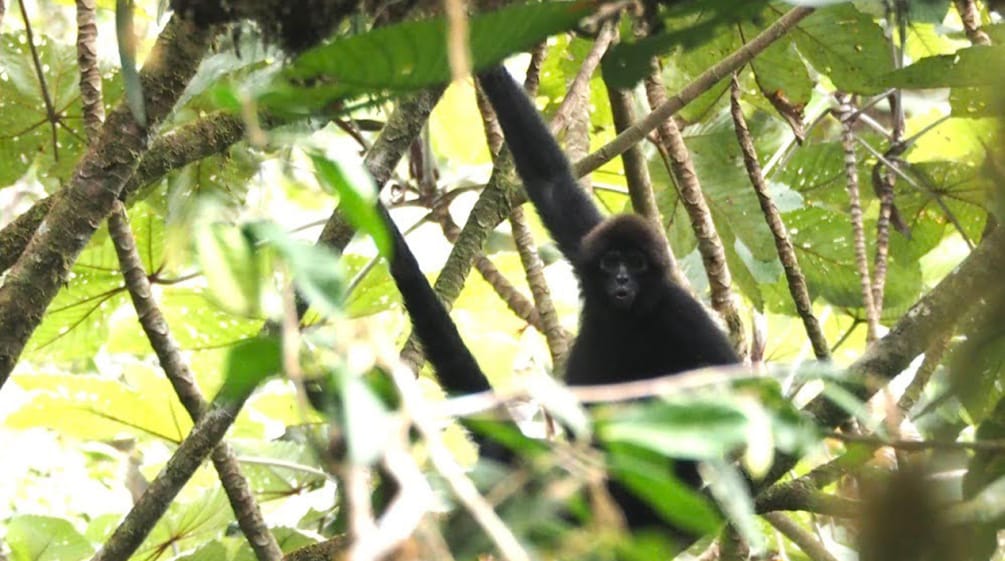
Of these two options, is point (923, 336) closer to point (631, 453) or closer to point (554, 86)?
point (631, 453)

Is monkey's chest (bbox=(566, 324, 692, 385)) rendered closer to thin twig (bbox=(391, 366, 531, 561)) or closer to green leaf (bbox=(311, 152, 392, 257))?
green leaf (bbox=(311, 152, 392, 257))

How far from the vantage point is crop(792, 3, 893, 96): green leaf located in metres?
4.43

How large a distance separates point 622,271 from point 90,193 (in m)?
2.37

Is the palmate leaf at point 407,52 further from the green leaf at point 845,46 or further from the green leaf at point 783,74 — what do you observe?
the green leaf at point 783,74

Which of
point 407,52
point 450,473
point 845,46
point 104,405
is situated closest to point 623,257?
point 845,46

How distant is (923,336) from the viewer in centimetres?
294

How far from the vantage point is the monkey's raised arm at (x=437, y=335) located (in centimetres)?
390

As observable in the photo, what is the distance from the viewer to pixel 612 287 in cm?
495

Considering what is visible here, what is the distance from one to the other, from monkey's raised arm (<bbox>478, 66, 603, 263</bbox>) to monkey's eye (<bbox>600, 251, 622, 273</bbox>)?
0.17 meters

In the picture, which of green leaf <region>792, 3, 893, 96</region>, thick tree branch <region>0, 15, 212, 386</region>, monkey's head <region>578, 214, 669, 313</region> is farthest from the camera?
monkey's head <region>578, 214, 669, 313</region>

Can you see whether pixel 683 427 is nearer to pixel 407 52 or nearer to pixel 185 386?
pixel 407 52

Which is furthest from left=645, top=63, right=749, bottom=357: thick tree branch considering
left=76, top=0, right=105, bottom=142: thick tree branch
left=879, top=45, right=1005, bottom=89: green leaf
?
left=76, top=0, right=105, bottom=142: thick tree branch

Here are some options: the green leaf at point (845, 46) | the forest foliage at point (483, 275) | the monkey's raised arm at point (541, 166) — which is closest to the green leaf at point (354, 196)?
the forest foliage at point (483, 275)

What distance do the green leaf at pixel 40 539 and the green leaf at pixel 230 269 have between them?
389 centimetres
